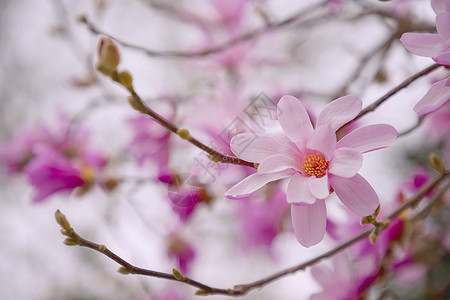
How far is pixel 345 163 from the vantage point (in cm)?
23

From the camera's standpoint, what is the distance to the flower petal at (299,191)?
0.22 metres

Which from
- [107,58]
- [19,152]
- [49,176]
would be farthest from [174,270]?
[19,152]

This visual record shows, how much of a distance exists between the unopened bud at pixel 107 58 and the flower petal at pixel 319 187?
12 cm

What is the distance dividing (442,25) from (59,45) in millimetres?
1335

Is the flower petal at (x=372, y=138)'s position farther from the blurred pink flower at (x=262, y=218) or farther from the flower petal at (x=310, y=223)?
the blurred pink flower at (x=262, y=218)

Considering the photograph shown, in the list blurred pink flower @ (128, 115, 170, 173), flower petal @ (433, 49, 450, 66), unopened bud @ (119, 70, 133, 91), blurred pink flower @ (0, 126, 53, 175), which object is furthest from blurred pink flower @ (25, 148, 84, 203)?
flower petal @ (433, 49, 450, 66)

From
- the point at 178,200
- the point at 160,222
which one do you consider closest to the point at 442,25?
the point at 178,200

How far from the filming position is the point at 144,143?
545 millimetres

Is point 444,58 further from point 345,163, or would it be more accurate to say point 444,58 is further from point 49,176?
point 49,176

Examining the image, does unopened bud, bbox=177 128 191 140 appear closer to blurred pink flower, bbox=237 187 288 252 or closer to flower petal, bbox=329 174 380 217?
flower petal, bbox=329 174 380 217

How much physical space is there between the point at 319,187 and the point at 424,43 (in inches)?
3.7

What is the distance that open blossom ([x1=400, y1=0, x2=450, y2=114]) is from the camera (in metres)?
0.22

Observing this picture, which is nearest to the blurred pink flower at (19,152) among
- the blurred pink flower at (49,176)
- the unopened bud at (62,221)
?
the blurred pink flower at (49,176)

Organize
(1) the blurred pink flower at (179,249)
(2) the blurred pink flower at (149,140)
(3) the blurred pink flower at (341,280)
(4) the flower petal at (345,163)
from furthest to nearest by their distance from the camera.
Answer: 1. (1) the blurred pink flower at (179,249)
2. (2) the blurred pink flower at (149,140)
3. (3) the blurred pink flower at (341,280)
4. (4) the flower petal at (345,163)
